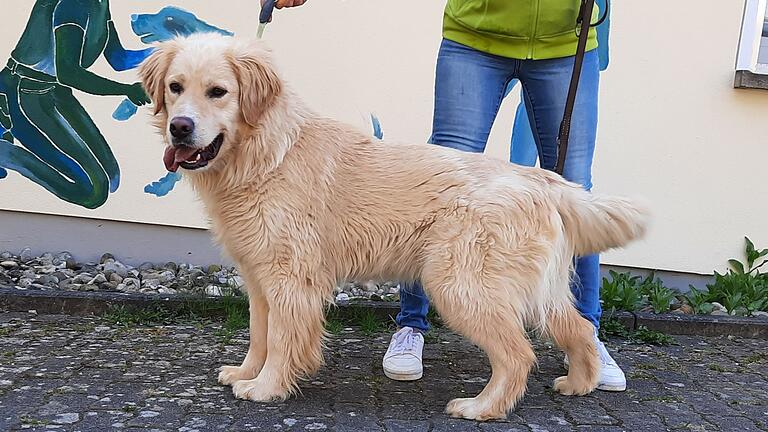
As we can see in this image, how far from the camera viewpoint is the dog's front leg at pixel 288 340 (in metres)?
3.30

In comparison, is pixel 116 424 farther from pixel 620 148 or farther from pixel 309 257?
pixel 620 148

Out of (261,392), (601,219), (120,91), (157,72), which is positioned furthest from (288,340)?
(120,91)

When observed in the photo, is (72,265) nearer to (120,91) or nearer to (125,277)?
(125,277)

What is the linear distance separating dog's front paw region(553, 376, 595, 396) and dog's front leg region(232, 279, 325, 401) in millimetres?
1120

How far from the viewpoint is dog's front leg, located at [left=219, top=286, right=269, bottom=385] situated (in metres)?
3.55

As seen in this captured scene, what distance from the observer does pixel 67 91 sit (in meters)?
5.68

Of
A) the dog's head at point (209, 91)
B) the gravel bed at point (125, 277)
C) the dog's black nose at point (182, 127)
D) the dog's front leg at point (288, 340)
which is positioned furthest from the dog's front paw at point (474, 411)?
the gravel bed at point (125, 277)

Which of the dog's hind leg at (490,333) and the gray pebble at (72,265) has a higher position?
the dog's hind leg at (490,333)

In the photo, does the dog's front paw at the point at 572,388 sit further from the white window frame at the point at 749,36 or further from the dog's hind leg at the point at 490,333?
the white window frame at the point at 749,36

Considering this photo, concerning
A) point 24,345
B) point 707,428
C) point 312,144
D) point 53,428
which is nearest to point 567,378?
point 707,428

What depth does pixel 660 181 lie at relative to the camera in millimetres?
5641

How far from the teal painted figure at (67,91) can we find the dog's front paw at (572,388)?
323cm

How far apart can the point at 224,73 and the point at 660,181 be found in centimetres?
354

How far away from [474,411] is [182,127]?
161cm
